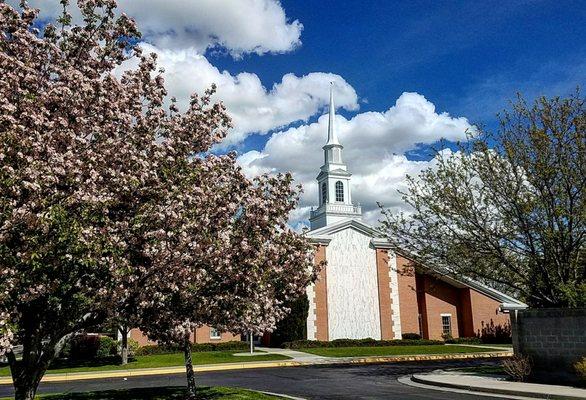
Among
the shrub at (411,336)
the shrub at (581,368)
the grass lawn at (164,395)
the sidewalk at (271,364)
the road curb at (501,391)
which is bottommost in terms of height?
the road curb at (501,391)

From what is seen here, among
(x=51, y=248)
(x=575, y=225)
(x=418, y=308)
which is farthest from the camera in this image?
(x=418, y=308)

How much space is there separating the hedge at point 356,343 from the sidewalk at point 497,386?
17.5 meters

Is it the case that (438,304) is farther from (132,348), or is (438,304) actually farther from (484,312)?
(132,348)

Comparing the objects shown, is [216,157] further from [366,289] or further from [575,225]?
[366,289]

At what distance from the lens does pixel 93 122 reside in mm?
9930

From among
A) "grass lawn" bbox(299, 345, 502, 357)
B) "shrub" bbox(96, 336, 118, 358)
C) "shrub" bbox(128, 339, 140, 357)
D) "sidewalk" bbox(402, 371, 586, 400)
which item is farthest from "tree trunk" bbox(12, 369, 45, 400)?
"shrub" bbox(96, 336, 118, 358)

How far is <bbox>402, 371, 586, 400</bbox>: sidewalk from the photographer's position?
581 inches

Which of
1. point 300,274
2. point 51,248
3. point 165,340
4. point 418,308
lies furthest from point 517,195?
point 418,308

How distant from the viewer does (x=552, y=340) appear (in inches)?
705

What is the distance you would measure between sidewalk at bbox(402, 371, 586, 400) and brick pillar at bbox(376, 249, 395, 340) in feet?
66.5

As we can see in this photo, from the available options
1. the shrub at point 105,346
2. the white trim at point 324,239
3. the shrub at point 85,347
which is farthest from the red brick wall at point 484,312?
the shrub at point 85,347

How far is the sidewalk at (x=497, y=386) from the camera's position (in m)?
14.8

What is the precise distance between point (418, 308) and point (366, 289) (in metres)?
5.76

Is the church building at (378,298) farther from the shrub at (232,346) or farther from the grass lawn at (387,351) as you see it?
the shrub at (232,346)
